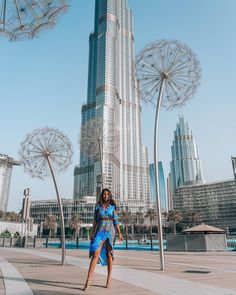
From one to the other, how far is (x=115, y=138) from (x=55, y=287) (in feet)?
34.3

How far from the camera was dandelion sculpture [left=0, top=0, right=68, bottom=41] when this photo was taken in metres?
6.91

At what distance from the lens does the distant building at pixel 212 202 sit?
487 feet

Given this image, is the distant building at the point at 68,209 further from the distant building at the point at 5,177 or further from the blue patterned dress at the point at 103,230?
the blue patterned dress at the point at 103,230

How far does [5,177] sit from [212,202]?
130m

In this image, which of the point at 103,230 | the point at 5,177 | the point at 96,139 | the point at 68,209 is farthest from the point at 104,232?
the point at 5,177

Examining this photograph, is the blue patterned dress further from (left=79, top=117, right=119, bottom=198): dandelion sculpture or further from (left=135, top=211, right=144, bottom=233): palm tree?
(left=135, top=211, right=144, bottom=233): palm tree

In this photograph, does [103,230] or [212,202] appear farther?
[212,202]

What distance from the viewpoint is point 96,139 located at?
14086 millimetres

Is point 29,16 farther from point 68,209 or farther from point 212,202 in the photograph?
point 212,202

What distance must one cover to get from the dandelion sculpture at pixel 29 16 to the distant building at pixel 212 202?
149 m

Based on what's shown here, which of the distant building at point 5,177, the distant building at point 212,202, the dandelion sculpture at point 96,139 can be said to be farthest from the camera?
the distant building at point 5,177

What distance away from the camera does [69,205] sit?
139 m

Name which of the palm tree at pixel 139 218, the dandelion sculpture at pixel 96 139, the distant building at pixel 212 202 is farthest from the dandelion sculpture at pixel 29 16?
the distant building at pixel 212 202

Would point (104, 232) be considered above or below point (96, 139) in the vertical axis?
below
